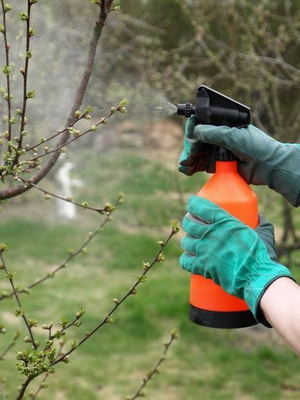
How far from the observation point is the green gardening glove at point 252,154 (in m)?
1.86

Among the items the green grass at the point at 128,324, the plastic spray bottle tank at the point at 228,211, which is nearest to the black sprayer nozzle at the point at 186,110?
the plastic spray bottle tank at the point at 228,211

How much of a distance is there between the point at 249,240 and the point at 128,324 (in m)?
4.16

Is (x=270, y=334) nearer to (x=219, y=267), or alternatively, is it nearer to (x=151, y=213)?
(x=151, y=213)

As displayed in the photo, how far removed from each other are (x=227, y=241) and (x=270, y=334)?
424cm

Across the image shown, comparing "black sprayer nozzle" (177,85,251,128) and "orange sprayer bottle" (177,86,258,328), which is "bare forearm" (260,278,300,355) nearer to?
"orange sprayer bottle" (177,86,258,328)

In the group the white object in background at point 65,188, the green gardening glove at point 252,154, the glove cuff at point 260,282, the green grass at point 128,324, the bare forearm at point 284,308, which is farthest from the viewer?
the white object in background at point 65,188

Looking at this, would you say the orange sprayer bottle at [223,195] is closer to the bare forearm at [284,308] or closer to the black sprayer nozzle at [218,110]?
the black sprayer nozzle at [218,110]

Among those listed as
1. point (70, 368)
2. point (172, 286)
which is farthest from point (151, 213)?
point (70, 368)

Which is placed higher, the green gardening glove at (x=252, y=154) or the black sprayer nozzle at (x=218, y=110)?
the black sprayer nozzle at (x=218, y=110)

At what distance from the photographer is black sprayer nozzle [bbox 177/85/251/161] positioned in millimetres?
1890

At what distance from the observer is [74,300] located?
6.39 metres

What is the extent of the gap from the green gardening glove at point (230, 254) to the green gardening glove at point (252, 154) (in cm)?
18

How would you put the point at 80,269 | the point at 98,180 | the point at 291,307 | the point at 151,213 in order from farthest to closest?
the point at 98,180 < the point at 151,213 < the point at 80,269 < the point at 291,307

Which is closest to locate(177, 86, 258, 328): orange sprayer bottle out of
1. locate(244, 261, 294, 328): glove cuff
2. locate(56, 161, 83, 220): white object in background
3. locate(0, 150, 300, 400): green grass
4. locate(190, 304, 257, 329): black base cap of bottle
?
locate(190, 304, 257, 329): black base cap of bottle
